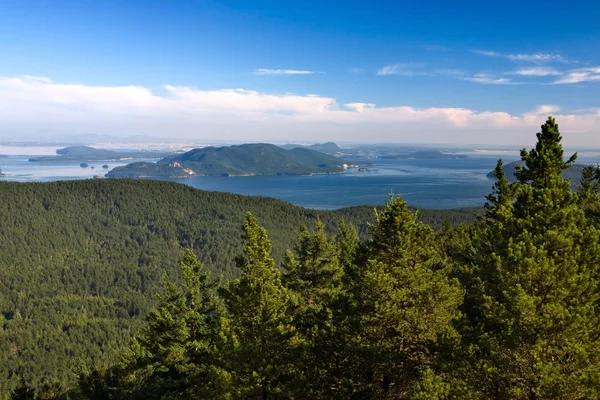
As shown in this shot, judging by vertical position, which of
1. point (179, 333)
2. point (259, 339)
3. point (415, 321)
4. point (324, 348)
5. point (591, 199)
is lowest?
point (179, 333)

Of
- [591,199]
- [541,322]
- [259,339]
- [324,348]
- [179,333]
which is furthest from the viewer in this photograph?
[591,199]

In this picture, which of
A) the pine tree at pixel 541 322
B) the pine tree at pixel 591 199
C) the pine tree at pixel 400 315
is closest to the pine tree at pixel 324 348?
the pine tree at pixel 400 315

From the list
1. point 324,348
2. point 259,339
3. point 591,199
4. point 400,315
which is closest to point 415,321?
point 400,315

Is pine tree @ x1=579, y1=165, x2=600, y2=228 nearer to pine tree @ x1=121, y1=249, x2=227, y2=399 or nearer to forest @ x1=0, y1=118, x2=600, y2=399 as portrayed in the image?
forest @ x1=0, y1=118, x2=600, y2=399

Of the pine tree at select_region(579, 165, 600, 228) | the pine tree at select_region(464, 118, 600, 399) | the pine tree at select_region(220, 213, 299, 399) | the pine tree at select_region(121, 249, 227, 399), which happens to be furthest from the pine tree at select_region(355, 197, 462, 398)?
the pine tree at select_region(121, 249, 227, 399)

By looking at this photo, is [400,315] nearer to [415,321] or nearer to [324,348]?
[415,321]

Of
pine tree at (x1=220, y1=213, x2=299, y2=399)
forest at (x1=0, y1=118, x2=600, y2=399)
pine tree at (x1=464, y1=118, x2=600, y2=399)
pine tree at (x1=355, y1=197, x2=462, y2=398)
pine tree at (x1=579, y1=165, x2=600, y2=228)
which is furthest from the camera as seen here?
pine tree at (x1=579, y1=165, x2=600, y2=228)
